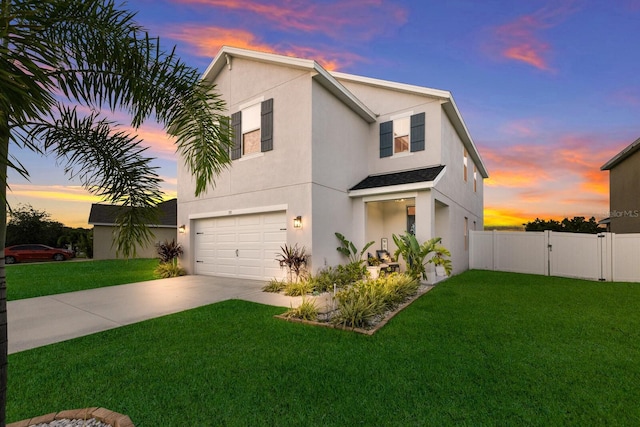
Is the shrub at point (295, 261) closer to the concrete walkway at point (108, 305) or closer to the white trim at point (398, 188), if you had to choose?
the concrete walkway at point (108, 305)

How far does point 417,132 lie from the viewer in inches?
445

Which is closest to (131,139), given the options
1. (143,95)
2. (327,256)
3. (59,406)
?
(143,95)

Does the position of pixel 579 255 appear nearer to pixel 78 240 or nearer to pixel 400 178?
Answer: pixel 400 178

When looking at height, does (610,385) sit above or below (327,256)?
below

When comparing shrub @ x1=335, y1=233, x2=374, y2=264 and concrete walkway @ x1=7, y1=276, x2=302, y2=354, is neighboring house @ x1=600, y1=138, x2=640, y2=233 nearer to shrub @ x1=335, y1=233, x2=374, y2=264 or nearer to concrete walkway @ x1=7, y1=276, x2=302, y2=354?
shrub @ x1=335, y1=233, x2=374, y2=264

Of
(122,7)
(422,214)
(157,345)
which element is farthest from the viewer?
(422,214)

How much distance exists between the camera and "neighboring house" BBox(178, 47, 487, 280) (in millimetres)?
9469

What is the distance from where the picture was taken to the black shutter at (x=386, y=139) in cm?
1199

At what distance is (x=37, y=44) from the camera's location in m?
1.84

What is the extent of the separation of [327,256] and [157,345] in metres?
5.97

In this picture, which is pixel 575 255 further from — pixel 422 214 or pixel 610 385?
pixel 610 385

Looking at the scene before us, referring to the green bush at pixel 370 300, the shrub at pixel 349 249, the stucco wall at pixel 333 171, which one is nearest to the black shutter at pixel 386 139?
the stucco wall at pixel 333 171

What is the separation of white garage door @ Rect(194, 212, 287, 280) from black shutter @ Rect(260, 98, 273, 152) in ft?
8.00

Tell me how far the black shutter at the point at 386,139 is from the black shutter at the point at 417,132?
2.99ft
